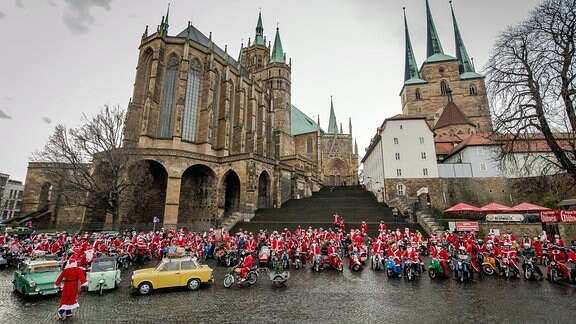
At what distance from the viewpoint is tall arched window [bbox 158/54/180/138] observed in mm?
29281

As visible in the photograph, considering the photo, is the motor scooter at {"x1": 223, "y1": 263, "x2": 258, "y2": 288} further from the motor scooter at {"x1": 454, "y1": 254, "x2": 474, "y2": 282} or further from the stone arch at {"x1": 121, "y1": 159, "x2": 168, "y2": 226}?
the stone arch at {"x1": 121, "y1": 159, "x2": 168, "y2": 226}

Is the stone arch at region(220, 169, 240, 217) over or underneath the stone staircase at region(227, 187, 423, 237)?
over

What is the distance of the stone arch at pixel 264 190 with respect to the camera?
28.5 metres

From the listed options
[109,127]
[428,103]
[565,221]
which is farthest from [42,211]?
[428,103]

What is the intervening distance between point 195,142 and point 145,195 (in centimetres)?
831

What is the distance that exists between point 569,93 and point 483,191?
71.4 feet

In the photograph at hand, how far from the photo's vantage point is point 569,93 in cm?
991

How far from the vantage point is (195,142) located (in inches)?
1193

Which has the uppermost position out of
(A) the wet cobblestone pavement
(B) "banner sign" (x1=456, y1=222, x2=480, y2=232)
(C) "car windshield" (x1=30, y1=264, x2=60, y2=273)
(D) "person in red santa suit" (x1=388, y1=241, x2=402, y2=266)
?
(B) "banner sign" (x1=456, y1=222, x2=480, y2=232)

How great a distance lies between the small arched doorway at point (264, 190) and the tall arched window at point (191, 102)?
9093 mm

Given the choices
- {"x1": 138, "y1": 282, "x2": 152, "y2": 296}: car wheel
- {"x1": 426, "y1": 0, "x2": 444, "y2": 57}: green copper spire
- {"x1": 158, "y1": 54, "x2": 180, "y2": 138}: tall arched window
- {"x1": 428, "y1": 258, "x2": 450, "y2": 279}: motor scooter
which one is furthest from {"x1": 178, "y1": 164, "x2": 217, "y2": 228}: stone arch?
{"x1": 426, "y1": 0, "x2": 444, "y2": 57}: green copper spire

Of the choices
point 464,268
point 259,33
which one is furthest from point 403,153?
point 259,33

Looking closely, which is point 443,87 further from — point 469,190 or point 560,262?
point 560,262

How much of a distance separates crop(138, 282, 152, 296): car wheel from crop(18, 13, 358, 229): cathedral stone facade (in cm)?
1502
